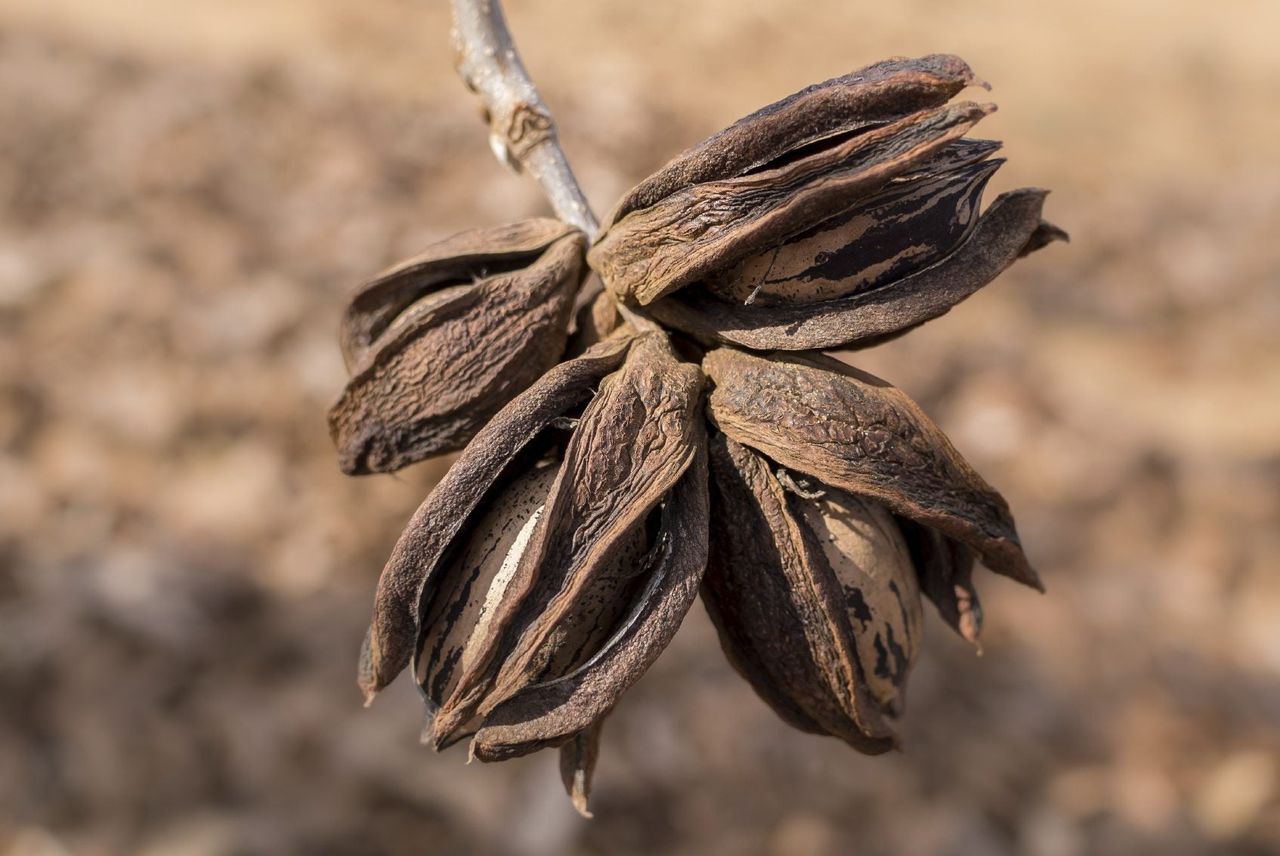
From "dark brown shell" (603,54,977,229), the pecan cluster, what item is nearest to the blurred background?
the pecan cluster

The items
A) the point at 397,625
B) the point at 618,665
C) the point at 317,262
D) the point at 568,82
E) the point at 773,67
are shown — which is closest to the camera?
the point at 618,665

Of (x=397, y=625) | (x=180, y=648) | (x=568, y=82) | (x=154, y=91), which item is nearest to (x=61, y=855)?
(x=180, y=648)

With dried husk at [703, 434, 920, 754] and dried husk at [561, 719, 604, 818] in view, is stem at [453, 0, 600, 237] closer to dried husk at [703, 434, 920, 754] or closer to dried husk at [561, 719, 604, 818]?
dried husk at [703, 434, 920, 754]

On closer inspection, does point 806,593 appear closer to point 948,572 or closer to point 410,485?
point 948,572

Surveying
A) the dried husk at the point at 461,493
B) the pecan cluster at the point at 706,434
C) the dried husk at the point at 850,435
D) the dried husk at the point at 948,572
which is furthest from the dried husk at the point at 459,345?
the dried husk at the point at 948,572

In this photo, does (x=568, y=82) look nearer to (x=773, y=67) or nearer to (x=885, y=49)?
(x=773, y=67)

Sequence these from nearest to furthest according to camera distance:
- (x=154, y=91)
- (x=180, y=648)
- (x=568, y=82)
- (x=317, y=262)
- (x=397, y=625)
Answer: (x=397, y=625), (x=180, y=648), (x=317, y=262), (x=154, y=91), (x=568, y=82)

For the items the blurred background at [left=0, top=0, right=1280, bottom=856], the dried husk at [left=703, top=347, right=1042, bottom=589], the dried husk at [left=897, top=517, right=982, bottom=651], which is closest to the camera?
the dried husk at [left=703, top=347, right=1042, bottom=589]
